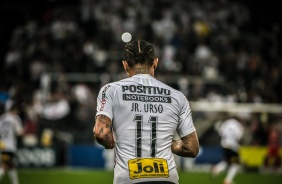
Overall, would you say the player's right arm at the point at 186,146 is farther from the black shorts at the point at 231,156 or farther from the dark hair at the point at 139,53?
the black shorts at the point at 231,156

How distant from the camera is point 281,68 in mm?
28453

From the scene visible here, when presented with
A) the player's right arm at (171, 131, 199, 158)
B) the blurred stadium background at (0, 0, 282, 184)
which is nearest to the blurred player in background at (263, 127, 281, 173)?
the blurred stadium background at (0, 0, 282, 184)

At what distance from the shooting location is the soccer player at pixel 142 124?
597cm

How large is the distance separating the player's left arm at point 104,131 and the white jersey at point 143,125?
5cm

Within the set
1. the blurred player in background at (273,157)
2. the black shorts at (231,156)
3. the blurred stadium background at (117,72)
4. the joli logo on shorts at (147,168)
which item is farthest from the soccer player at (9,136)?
the blurred player in background at (273,157)

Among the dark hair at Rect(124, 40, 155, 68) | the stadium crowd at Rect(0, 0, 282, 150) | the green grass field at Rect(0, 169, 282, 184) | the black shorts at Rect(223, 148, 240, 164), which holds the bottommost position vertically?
the green grass field at Rect(0, 169, 282, 184)

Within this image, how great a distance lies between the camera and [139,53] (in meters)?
6.23

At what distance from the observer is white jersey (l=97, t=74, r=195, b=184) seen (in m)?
5.96

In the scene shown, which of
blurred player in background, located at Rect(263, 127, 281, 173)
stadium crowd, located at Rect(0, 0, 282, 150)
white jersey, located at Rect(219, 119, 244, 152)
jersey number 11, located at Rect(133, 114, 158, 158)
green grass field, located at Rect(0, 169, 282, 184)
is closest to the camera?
jersey number 11, located at Rect(133, 114, 158, 158)

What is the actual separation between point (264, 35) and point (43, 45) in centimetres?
1049

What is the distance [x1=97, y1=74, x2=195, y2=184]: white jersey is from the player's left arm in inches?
2.0

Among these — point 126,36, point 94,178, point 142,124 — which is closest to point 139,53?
point 142,124

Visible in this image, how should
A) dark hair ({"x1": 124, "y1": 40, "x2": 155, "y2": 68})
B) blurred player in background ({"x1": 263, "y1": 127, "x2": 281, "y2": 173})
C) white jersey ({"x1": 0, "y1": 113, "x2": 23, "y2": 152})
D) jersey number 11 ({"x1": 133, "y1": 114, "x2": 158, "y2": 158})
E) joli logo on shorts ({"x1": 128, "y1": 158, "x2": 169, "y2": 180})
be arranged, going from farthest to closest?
blurred player in background ({"x1": 263, "y1": 127, "x2": 281, "y2": 173}) → white jersey ({"x1": 0, "y1": 113, "x2": 23, "y2": 152}) → dark hair ({"x1": 124, "y1": 40, "x2": 155, "y2": 68}) → jersey number 11 ({"x1": 133, "y1": 114, "x2": 158, "y2": 158}) → joli logo on shorts ({"x1": 128, "y1": 158, "x2": 169, "y2": 180})

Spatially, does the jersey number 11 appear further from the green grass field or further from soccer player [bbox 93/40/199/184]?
the green grass field
